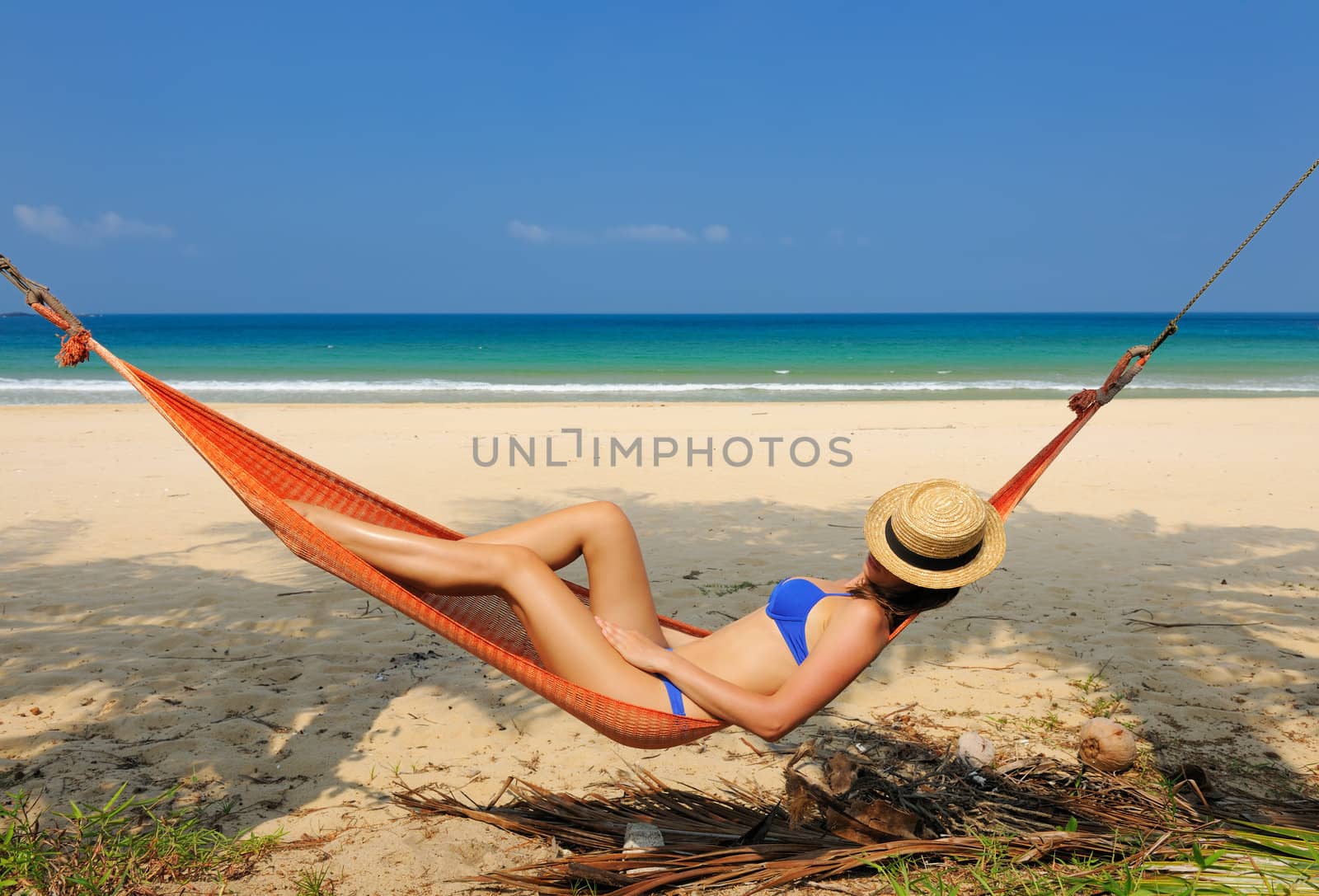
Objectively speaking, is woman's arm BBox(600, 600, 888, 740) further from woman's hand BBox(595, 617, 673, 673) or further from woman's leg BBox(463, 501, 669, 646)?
woman's leg BBox(463, 501, 669, 646)

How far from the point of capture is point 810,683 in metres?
1.80

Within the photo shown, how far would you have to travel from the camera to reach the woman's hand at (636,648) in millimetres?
1982

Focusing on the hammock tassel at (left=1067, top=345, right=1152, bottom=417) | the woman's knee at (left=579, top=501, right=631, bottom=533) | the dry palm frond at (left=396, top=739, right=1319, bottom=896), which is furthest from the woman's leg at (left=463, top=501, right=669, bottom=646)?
the hammock tassel at (left=1067, top=345, right=1152, bottom=417)

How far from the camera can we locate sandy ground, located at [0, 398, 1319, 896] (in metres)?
2.58

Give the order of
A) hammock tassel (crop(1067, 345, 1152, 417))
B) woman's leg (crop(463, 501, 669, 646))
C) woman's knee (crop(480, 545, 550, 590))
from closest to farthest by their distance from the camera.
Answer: woman's knee (crop(480, 545, 550, 590)) < woman's leg (crop(463, 501, 669, 646)) < hammock tassel (crop(1067, 345, 1152, 417))

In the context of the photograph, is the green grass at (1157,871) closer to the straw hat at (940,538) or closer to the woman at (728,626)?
the woman at (728,626)

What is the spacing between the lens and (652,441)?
9055mm

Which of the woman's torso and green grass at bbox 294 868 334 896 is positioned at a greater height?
the woman's torso

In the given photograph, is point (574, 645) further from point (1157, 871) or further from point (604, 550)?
point (1157, 871)

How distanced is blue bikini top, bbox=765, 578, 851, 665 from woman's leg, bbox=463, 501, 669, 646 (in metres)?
0.35

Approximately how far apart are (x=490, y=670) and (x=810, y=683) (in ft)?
6.01

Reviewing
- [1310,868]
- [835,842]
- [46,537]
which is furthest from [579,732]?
[46,537]

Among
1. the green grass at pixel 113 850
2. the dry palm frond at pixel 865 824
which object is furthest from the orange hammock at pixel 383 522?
the green grass at pixel 113 850

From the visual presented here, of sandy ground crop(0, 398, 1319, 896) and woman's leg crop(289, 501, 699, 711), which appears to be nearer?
woman's leg crop(289, 501, 699, 711)
